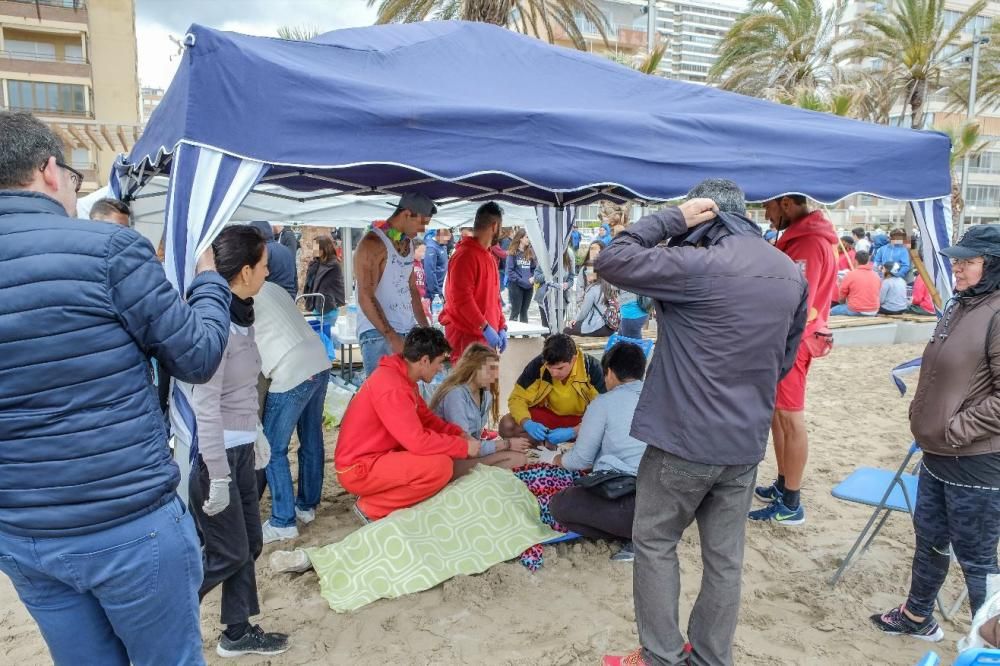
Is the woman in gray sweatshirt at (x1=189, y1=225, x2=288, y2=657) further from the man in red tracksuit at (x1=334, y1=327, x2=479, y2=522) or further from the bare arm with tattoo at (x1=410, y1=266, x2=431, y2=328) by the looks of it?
the bare arm with tattoo at (x1=410, y1=266, x2=431, y2=328)

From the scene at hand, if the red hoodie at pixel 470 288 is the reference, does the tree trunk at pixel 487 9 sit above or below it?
above

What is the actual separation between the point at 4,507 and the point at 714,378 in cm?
184

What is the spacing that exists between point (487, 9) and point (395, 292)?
597 centimetres

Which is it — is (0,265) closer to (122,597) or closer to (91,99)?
(122,597)

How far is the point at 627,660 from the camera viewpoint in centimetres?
238

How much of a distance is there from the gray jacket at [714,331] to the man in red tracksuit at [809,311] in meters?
1.69

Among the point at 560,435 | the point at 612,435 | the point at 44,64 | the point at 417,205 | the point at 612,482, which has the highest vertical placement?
the point at 44,64

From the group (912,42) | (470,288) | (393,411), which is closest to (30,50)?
(912,42)

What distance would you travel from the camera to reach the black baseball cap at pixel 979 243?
7.87 ft

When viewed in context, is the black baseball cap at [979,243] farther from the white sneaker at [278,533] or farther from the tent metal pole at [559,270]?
the tent metal pole at [559,270]

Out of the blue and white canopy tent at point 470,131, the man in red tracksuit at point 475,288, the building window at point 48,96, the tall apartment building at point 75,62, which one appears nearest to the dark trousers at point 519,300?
the man in red tracksuit at point 475,288

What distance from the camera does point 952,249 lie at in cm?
251

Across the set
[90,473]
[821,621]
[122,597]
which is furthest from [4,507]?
[821,621]

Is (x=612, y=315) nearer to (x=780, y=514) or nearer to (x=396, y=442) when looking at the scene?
(x=780, y=514)
